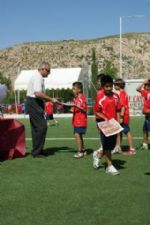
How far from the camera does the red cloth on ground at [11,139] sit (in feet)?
33.2

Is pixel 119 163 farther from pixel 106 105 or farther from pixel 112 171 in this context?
pixel 106 105

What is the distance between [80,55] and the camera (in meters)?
128

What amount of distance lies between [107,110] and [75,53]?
403 feet

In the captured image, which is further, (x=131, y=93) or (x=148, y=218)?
(x=131, y=93)

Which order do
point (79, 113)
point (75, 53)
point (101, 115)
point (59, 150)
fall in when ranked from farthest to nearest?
point (75, 53), point (59, 150), point (79, 113), point (101, 115)

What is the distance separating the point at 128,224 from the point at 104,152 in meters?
3.26

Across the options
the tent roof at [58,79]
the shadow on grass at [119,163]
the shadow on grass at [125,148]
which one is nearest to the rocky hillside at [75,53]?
the tent roof at [58,79]

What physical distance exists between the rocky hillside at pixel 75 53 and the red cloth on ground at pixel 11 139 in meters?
106

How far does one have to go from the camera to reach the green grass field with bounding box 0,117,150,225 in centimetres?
526

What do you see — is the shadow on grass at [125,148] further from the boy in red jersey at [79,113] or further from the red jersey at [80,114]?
the red jersey at [80,114]

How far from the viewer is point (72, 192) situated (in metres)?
6.52

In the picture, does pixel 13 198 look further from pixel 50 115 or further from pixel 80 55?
pixel 80 55

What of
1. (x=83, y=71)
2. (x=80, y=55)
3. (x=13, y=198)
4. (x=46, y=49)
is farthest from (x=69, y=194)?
(x=46, y=49)

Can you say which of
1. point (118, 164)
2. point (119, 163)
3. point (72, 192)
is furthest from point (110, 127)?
point (72, 192)
